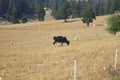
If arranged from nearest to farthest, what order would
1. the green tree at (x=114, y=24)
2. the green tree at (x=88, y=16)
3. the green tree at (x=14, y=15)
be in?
1. the green tree at (x=114, y=24)
2. the green tree at (x=88, y=16)
3. the green tree at (x=14, y=15)

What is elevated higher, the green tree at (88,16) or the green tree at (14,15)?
the green tree at (88,16)

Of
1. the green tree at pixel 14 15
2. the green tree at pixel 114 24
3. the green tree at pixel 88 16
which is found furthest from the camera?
the green tree at pixel 14 15

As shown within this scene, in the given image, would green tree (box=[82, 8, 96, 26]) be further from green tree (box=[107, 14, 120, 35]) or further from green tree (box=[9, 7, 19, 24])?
green tree (box=[107, 14, 120, 35])

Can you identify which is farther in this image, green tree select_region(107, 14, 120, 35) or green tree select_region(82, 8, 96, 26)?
green tree select_region(82, 8, 96, 26)

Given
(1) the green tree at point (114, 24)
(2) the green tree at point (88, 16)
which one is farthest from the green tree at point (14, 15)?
(1) the green tree at point (114, 24)

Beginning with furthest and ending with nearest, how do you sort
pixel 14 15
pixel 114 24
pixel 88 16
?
pixel 14 15
pixel 88 16
pixel 114 24

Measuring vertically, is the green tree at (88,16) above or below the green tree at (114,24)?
below

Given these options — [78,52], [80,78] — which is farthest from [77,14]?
[80,78]

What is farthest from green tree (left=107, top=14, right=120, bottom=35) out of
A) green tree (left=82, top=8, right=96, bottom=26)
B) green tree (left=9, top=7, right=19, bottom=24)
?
green tree (left=9, top=7, right=19, bottom=24)

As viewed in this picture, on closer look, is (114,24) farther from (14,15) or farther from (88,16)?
(14,15)

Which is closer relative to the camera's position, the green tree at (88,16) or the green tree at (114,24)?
the green tree at (114,24)

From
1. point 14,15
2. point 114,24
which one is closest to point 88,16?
point 14,15

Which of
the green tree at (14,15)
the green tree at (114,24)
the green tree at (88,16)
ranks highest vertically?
the green tree at (114,24)

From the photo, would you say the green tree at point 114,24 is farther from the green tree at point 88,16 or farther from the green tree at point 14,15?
the green tree at point 14,15
